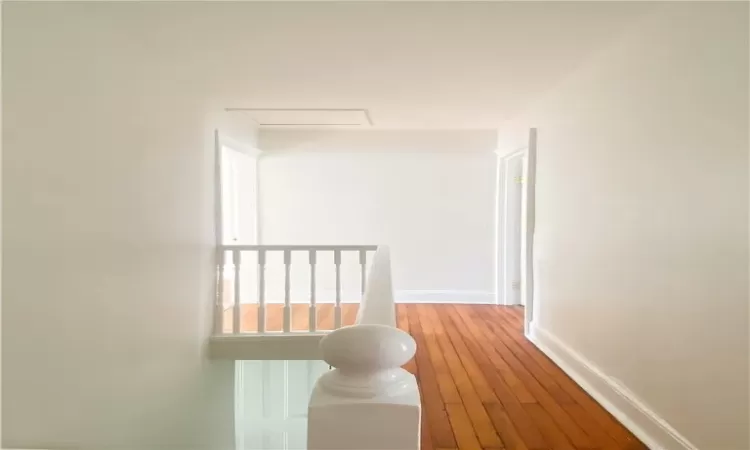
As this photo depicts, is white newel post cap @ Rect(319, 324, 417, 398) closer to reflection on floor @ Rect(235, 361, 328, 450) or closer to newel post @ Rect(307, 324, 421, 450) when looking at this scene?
newel post @ Rect(307, 324, 421, 450)

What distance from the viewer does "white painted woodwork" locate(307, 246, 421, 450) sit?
549 mm

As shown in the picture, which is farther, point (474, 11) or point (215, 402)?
point (215, 402)

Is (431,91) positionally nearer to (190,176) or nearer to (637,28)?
(637,28)

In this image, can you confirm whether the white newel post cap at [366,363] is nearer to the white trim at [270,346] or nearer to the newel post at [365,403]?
the newel post at [365,403]

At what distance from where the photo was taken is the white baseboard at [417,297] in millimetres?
5754

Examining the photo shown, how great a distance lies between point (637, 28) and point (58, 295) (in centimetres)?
292

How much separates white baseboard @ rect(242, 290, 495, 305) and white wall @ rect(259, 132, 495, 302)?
1 cm

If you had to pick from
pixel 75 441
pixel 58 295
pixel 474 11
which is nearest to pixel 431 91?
pixel 474 11

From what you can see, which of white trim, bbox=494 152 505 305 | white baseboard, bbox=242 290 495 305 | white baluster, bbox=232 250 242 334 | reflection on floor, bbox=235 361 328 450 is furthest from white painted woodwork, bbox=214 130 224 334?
white trim, bbox=494 152 505 305

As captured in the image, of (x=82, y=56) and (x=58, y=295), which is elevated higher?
(x=82, y=56)

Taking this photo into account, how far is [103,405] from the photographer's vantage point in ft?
7.06

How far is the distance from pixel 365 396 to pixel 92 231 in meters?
1.91

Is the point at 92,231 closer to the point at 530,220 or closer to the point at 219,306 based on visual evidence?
the point at 219,306

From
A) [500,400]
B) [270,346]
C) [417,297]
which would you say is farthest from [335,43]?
[417,297]
